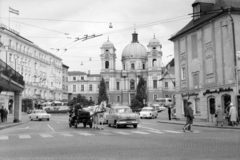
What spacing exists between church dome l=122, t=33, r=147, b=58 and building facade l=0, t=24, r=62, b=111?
993 inches

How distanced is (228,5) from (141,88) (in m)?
59.1

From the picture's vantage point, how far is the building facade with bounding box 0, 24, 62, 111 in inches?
2655

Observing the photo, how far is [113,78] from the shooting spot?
108 m

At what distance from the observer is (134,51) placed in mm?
110312

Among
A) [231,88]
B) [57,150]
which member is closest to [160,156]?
[57,150]

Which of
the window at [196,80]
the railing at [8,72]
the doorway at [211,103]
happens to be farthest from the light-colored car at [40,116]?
the doorway at [211,103]

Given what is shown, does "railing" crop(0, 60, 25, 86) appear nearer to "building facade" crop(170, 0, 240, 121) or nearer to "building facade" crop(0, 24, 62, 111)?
"building facade" crop(170, 0, 240, 121)

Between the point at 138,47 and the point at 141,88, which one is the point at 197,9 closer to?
the point at 141,88

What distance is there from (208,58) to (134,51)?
79549 millimetres

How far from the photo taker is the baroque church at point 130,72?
105 m

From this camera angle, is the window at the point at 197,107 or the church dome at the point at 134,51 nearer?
the window at the point at 197,107

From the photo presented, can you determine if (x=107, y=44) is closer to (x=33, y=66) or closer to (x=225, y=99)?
(x=33, y=66)

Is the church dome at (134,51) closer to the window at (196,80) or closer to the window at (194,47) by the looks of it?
the window at (194,47)

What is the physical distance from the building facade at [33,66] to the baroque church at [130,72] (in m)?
18.1
